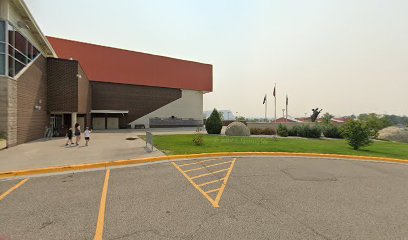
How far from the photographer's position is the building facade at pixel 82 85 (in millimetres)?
13055

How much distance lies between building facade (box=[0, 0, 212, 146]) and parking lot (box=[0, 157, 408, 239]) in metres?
10.5

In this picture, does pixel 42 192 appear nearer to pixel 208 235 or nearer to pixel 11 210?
pixel 11 210

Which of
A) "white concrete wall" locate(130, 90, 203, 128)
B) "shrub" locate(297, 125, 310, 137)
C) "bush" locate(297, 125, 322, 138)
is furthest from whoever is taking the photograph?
"white concrete wall" locate(130, 90, 203, 128)

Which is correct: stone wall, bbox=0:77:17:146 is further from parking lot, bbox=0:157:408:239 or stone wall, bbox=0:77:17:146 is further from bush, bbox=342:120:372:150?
bush, bbox=342:120:372:150

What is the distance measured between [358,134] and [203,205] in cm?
1487

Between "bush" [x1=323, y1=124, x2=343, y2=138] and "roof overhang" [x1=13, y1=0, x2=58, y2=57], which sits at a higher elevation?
"roof overhang" [x1=13, y1=0, x2=58, y2=57]

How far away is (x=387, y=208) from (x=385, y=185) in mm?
2457

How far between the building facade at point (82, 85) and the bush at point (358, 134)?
22.5m

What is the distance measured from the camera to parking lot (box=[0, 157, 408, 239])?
3.54m

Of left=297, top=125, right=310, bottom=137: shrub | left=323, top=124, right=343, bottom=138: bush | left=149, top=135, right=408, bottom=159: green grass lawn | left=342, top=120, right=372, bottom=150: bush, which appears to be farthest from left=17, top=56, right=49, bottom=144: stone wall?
left=323, top=124, right=343, bottom=138: bush

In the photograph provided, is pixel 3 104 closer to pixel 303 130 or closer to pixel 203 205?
pixel 203 205

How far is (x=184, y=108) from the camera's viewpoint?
42500mm

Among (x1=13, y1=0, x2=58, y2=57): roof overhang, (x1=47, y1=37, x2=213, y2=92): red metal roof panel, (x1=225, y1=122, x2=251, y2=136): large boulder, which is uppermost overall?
(x1=47, y1=37, x2=213, y2=92): red metal roof panel

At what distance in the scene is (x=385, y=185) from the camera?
6.56m
